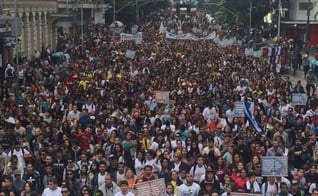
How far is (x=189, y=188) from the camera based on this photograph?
11.6 m

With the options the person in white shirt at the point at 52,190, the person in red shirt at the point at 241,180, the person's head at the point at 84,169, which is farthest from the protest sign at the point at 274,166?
the person in white shirt at the point at 52,190

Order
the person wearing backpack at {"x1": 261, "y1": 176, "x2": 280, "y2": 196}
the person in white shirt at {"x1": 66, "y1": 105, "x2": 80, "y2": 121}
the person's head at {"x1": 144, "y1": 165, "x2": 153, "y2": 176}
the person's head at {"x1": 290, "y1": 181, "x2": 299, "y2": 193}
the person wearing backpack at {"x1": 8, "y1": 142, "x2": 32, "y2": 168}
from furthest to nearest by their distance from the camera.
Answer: the person in white shirt at {"x1": 66, "y1": 105, "x2": 80, "y2": 121}, the person wearing backpack at {"x1": 8, "y1": 142, "x2": 32, "y2": 168}, the person's head at {"x1": 144, "y1": 165, "x2": 153, "y2": 176}, the person wearing backpack at {"x1": 261, "y1": 176, "x2": 280, "y2": 196}, the person's head at {"x1": 290, "y1": 181, "x2": 299, "y2": 193}

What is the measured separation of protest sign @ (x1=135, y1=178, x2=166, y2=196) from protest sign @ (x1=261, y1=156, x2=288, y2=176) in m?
1.97

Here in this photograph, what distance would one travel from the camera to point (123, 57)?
122ft

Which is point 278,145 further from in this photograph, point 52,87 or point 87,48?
point 87,48

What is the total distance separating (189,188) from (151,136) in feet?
15.6

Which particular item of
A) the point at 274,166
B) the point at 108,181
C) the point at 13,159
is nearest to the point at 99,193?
the point at 108,181

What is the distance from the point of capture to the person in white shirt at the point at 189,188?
38.0ft

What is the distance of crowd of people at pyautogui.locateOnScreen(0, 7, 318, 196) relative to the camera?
39.5ft

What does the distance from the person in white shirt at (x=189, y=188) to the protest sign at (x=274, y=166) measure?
1321mm

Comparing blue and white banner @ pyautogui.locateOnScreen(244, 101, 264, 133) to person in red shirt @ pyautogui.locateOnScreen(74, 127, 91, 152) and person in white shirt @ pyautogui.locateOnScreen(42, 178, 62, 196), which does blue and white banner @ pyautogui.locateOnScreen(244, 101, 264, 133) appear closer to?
person in red shirt @ pyautogui.locateOnScreen(74, 127, 91, 152)

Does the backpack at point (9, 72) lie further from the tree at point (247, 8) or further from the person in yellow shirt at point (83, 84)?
the tree at point (247, 8)

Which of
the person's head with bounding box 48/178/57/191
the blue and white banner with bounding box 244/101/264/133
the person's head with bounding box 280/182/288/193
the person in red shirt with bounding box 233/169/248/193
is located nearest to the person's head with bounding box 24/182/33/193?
the person's head with bounding box 48/178/57/191

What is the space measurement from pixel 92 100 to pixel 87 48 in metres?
29.9
